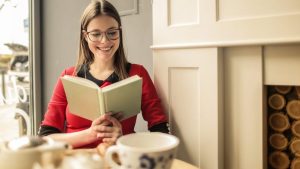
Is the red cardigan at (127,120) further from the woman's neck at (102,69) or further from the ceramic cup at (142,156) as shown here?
the ceramic cup at (142,156)

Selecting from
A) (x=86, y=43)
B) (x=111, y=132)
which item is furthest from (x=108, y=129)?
(x=86, y=43)

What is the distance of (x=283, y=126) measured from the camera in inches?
41.5

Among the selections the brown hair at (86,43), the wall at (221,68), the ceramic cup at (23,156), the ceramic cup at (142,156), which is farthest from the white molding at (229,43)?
the ceramic cup at (23,156)

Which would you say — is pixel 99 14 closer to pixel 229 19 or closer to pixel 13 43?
pixel 229 19

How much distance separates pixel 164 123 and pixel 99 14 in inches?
20.5

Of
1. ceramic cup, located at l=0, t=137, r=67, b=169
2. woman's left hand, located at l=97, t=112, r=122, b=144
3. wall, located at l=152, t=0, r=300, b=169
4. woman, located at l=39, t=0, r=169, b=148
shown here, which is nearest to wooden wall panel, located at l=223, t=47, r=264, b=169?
wall, located at l=152, t=0, r=300, b=169

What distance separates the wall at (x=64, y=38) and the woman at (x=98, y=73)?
27 centimetres

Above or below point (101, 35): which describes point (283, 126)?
below

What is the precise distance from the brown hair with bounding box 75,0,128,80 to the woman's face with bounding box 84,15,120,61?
26mm

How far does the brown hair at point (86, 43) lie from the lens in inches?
46.3

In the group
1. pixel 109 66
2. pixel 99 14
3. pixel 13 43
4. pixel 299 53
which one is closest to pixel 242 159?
pixel 299 53

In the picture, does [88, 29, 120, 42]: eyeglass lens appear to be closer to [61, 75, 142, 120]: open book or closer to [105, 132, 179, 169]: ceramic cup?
[61, 75, 142, 120]: open book

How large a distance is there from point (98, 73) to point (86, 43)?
0.50 feet

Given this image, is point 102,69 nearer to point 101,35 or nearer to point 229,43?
point 101,35
